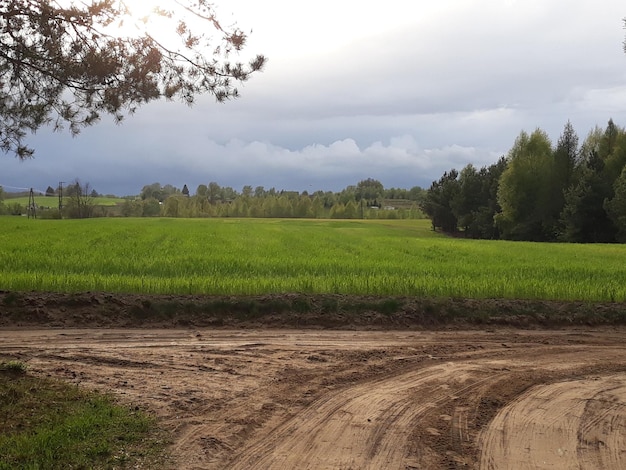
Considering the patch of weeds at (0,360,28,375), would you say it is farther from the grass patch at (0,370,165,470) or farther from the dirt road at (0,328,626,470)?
the grass patch at (0,370,165,470)

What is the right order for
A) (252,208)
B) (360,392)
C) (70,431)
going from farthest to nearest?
(252,208)
(360,392)
(70,431)

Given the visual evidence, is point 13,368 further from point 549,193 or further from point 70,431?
point 549,193

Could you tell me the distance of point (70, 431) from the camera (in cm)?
483

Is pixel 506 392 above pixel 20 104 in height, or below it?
below

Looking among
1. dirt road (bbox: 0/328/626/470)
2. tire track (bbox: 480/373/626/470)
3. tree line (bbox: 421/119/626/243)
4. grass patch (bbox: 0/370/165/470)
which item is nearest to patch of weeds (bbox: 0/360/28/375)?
dirt road (bbox: 0/328/626/470)

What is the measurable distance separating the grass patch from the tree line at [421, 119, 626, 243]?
54975 millimetres

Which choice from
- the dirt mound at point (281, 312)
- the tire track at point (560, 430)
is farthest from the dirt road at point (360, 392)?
the dirt mound at point (281, 312)

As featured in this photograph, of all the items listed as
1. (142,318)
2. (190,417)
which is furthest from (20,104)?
(190,417)

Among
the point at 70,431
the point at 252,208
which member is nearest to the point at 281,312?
the point at 70,431

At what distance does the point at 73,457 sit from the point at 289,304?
6.84 m

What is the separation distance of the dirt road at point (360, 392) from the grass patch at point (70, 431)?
0.31 meters

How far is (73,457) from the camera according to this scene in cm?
439

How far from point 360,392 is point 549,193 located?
218 ft

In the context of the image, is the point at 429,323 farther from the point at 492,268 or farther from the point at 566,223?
the point at 566,223
